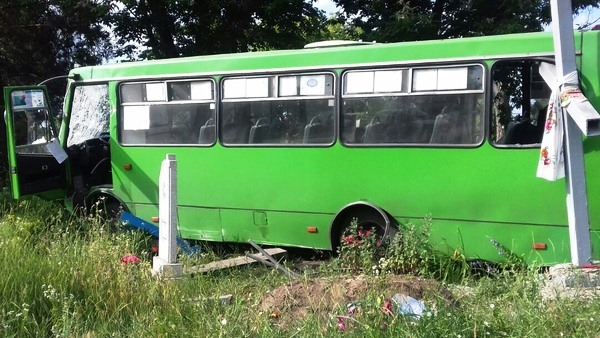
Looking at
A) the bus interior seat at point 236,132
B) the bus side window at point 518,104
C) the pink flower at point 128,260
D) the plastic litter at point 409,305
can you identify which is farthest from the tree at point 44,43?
the plastic litter at point 409,305

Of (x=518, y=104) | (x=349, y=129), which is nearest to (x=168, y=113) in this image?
(x=349, y=129)

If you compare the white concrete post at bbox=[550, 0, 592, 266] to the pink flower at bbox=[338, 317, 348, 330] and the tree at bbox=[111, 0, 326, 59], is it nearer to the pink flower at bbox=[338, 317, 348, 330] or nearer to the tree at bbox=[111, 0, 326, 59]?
the pink flower at bbox=[338, 317, 348, 330]

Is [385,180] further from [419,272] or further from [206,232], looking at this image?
[206,232]

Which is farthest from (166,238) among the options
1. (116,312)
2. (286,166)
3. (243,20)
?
(243,20)

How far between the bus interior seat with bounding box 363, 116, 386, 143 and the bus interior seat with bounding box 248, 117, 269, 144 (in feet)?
4.27

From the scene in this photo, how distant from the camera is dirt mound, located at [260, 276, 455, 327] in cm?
446

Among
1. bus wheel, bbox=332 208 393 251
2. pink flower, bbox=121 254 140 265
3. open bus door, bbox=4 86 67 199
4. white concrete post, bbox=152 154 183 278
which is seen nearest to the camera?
pink flower, bbox=121 254 140 265

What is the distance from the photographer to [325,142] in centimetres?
702

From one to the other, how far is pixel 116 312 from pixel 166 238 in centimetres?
138

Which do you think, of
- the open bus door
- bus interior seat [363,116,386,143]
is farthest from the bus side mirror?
bus interior seat [363,116,386,143]

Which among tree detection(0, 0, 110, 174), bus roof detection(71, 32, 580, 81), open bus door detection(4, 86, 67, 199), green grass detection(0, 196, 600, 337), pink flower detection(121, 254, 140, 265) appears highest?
tree detection(0, 0, 110, 174)

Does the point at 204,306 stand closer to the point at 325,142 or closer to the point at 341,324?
the point at 341,324

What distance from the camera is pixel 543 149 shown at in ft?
17.6

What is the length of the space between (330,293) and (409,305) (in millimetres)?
669
